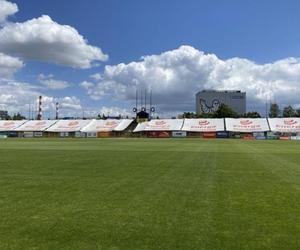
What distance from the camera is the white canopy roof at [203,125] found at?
103 metres

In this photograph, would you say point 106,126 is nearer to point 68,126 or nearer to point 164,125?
point 68,126

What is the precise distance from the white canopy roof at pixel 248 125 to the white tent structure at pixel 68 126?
4256 cm

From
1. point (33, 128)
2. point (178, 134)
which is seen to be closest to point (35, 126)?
point (33, 128)

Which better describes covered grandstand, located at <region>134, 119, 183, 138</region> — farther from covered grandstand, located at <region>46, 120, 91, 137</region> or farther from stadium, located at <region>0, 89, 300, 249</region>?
stadium, located at <region>0, 89, 300, 249</region>

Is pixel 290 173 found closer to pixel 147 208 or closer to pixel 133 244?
pixel 147 208

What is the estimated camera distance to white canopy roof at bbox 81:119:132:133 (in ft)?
366

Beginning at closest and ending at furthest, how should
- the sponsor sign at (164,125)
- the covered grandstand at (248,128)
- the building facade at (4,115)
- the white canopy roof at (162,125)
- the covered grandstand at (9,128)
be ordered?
the covered grandstand at (248,128) → the sponsor sign at (164,125) → the white canopy roof at (162,125) → the covered grandstand at (9,128) → the building facade at (4,115)

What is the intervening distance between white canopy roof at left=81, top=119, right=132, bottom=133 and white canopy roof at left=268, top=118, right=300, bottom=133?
41.8 meters

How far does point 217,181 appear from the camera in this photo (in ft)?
48.8

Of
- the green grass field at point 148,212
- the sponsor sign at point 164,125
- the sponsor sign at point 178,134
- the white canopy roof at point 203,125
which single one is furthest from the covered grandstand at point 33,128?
the green grass field at point 148,212

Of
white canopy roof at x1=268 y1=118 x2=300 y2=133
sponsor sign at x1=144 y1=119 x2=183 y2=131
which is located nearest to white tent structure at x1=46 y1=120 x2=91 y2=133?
sponsor sign at x1=144 y1=119 x2=183 y2=131

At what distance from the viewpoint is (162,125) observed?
11019cm

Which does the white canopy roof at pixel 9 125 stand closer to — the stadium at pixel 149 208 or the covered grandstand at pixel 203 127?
the covered grandstand at pixel 203 127

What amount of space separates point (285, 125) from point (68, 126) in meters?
61.4
